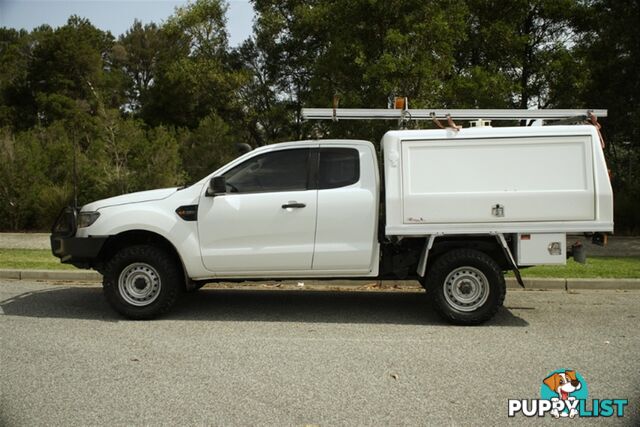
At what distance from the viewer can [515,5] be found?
64.6 ft

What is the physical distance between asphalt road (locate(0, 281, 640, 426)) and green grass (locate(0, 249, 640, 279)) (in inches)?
50.6

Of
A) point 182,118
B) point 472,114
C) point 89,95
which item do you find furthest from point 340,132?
point 89,95

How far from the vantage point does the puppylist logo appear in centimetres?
453

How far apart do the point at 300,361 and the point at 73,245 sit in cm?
327

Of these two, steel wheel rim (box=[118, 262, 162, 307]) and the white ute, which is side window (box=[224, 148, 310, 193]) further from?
steel wheel rim (box=[118, 262, 162, 307])

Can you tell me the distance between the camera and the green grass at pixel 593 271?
972 centimetres

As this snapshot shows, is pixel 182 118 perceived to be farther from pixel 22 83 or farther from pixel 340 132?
pixel 340 132

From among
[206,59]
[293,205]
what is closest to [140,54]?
[206,59]

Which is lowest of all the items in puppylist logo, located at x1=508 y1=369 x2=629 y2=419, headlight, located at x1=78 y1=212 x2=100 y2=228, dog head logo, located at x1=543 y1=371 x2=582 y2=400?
puppylist logo, located at x1=508 y1=369 x2=629 y2=419

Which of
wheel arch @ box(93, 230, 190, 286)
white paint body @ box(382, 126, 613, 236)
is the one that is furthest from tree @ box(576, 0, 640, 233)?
wheel arch @ box(93, 230, 190, 286)

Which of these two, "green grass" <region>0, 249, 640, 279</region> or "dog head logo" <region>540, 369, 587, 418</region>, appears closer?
"dog head logo" <region>540, 369, 587, 418</region>

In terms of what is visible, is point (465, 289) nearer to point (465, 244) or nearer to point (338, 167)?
point (465, 244)

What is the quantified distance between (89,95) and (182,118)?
988cm

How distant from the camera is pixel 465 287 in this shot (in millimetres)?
7043
